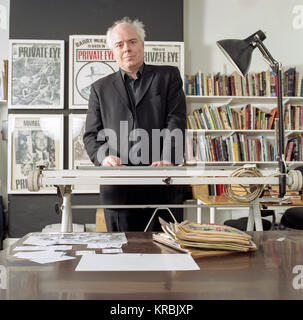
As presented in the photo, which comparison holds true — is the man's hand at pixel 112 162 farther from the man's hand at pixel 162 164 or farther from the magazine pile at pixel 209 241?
the magazine pile at pixel 209 241

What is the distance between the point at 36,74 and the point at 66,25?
627 millimetres

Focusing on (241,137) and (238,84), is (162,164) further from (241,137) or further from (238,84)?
(238,84)

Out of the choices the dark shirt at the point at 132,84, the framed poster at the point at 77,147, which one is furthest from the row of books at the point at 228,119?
the dark shirt at the point at 132,84

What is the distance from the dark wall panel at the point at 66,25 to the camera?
3.94 m

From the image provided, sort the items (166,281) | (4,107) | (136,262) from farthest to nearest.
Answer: (4,107) → (136,262) → (166,281)

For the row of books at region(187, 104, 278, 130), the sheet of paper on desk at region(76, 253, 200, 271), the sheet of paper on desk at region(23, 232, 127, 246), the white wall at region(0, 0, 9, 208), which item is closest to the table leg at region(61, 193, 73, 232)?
the sheet of paper on desk at region(23, 232, 127, 246)

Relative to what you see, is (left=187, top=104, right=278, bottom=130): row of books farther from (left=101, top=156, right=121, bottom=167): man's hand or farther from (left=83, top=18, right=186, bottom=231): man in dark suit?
(left=101, top=156, right=121, bottom=167): man's hand

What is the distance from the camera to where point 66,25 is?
4012mm

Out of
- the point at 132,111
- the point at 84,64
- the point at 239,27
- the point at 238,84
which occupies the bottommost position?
the point at 132,111

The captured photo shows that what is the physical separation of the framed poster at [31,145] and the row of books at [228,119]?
1.43 meters

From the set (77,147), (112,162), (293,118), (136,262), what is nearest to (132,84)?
(112,162)

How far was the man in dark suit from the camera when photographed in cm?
182
